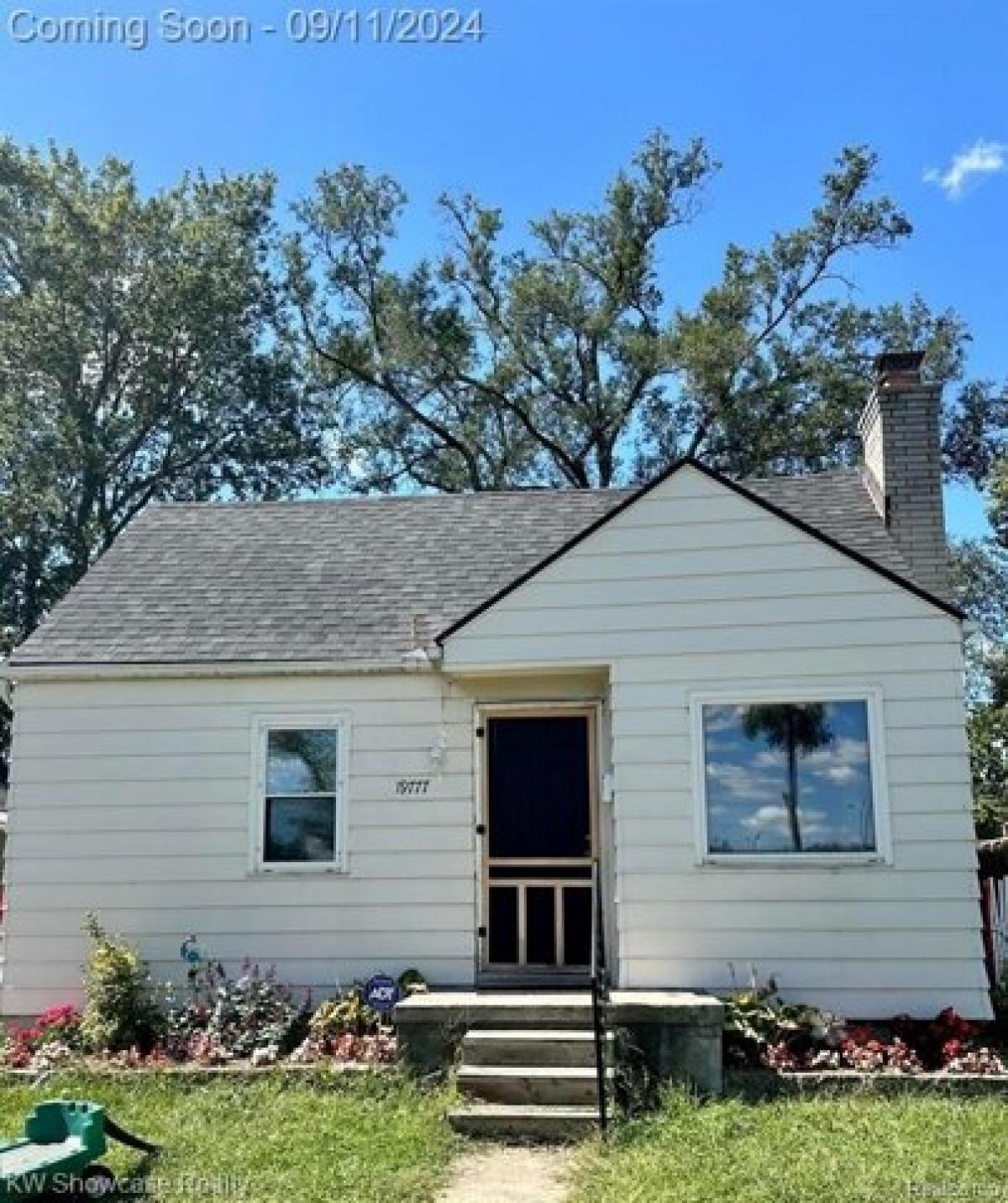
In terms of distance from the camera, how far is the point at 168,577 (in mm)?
10922

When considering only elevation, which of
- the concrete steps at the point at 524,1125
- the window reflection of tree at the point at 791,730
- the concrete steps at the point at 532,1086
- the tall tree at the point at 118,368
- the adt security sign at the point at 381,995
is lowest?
the concrete steps at the point at 524,1125

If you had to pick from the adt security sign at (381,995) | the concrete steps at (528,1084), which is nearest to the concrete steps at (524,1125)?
the concrete steps at (528,1084)

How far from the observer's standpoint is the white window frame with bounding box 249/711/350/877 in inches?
357

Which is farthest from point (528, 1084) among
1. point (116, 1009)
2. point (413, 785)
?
point (116, 1009)

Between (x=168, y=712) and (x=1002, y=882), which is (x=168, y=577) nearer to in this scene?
(x=168, y=712)

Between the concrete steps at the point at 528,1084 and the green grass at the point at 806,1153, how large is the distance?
1.37ft

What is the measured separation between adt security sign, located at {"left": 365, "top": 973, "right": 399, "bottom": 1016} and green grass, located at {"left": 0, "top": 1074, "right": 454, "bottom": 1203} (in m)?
1.12

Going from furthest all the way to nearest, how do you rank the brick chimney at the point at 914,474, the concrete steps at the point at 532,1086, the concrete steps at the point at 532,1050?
the brick chimney at the point at 914,474
the concrete steps at the point at 532,1050
the concrete steps at the point at 532,1086

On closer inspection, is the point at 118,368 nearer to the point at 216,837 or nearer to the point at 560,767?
the point at 216,837

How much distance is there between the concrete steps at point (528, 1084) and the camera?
6492 mm

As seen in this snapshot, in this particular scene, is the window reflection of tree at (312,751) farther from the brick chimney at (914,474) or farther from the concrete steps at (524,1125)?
the brick chimney at (914,474)

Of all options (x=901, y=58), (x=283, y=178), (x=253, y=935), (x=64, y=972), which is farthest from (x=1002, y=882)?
(x=283, y=178)

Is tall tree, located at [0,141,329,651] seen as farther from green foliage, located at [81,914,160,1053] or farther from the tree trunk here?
the tree trunk

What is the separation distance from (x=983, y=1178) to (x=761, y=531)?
481 cm
